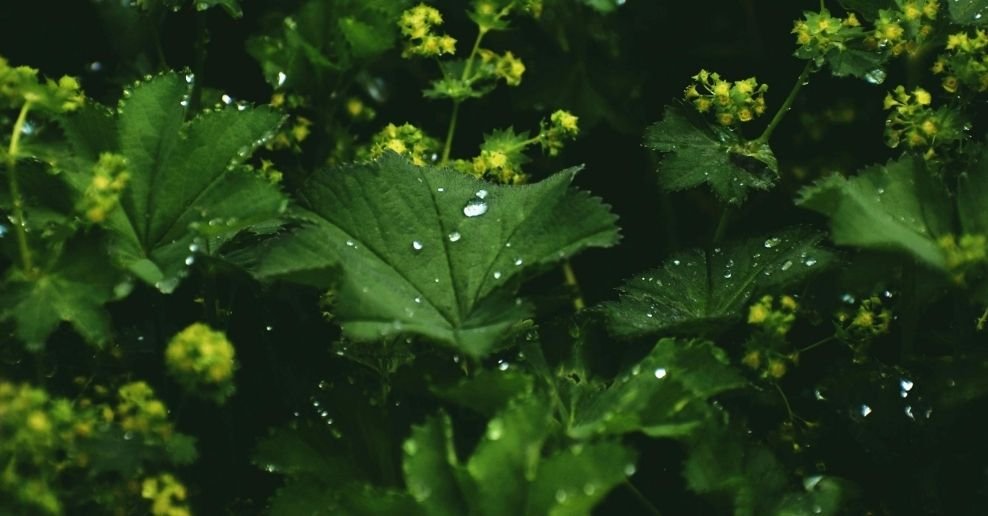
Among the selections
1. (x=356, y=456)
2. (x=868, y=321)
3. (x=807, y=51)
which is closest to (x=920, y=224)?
(x=868, y=321)

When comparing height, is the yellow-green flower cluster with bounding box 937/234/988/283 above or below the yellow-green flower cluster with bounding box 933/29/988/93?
below

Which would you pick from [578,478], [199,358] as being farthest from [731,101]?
[199,358]

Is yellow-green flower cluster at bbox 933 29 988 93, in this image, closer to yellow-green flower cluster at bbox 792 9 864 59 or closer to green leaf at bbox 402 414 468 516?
yellow-green flower cluster at bbox 792 9 864 59

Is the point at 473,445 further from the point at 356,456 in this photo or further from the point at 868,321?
the point at 868,321

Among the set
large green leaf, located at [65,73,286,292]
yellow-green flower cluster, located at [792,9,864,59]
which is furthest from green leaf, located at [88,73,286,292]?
yellow-green flower cluster, located at [792,9,864,59]

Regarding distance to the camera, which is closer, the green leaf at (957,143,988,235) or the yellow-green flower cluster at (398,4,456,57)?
the green leaf at (957,143,988,235)
